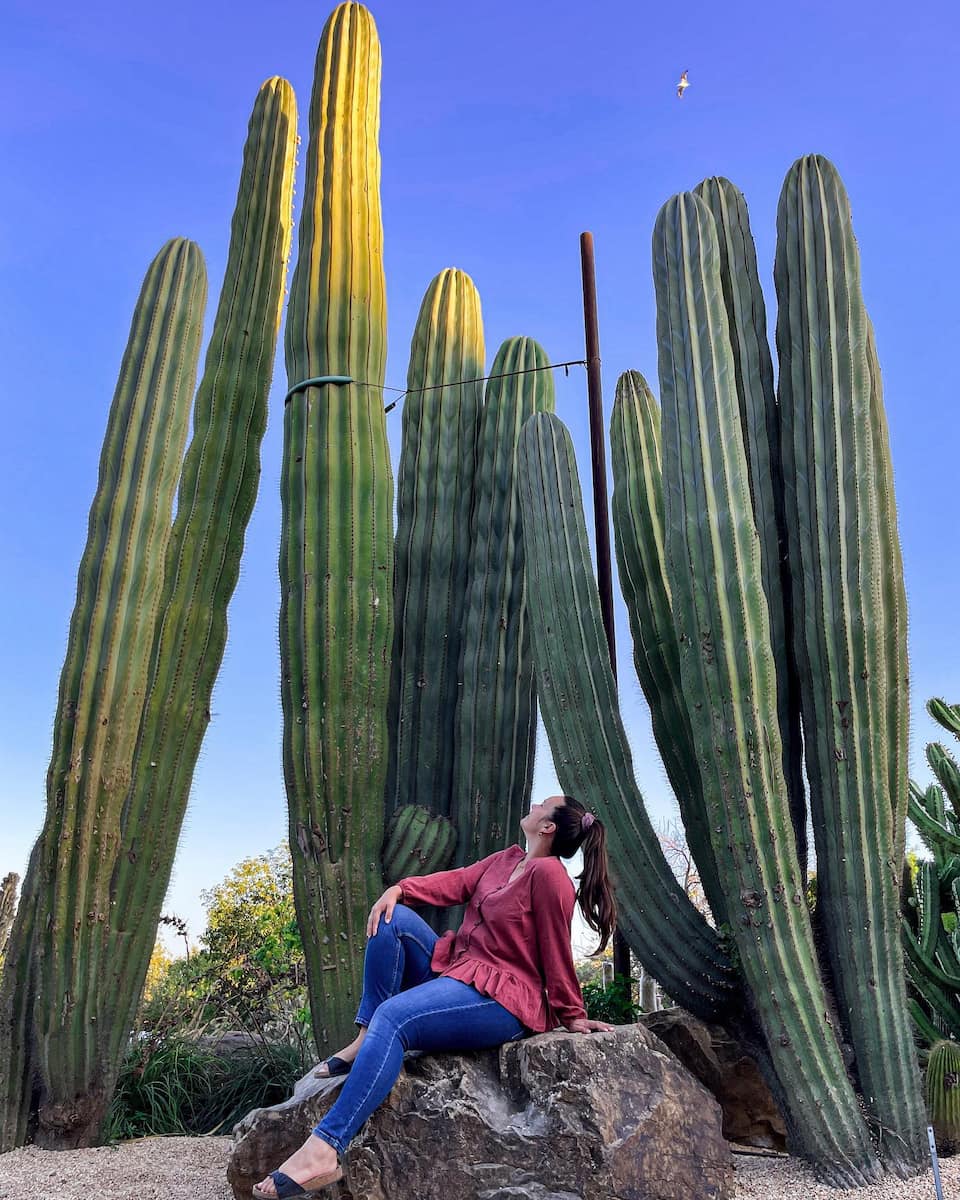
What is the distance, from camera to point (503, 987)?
3637 millimetres

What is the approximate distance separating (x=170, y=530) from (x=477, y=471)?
1.72 metres

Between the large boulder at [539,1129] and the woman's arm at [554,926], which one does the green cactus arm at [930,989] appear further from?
the woman's arm at [554,926]

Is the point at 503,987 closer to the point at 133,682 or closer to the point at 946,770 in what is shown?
the point at 133,682

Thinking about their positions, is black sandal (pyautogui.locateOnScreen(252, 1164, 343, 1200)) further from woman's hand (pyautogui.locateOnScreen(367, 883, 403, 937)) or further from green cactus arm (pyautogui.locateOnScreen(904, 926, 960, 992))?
green cactus arm (pyautogui.locateOnScreen(904, 926, 960, 992))

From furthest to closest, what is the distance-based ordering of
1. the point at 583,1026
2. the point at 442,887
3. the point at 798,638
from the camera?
the point at 798,638
the point at 442,887
the point at 583,1026

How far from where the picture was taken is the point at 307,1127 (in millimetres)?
3752

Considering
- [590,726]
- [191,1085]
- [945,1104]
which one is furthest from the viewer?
[191,1085]

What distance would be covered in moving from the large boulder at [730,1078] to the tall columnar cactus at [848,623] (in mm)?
739

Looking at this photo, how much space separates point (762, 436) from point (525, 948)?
2691 mm

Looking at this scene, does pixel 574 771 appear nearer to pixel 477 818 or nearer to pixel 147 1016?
pixel 477 818

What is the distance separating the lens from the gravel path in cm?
387

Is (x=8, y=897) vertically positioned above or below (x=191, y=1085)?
above

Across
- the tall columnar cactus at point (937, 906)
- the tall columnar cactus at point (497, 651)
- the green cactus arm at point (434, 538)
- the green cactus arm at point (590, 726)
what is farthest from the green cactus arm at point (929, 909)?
the green cactus arm at point (434, 538)

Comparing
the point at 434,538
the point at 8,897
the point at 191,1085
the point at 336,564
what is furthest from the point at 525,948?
the point at 8,897
